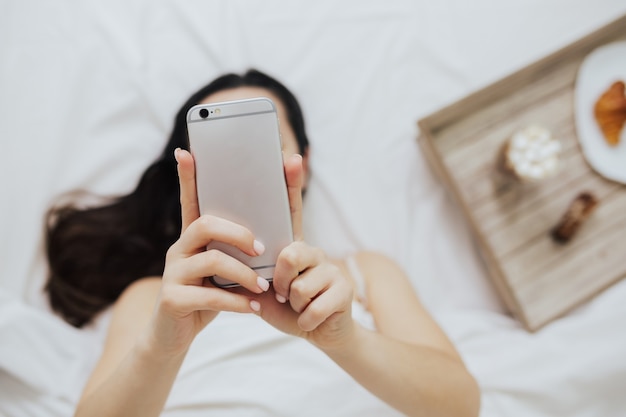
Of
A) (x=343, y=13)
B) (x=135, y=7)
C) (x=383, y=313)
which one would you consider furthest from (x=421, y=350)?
(x=135, y=7)

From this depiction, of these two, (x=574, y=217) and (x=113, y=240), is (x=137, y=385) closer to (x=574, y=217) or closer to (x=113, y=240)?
(x=113, y=240)

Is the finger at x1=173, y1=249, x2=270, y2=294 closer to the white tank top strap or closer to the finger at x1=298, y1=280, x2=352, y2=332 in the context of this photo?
the finger at x1=298, y1=280, x2=352, y2=332

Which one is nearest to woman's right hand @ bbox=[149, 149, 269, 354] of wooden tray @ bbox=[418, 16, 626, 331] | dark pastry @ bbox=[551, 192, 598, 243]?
wooden tray @ bbox=[418, 16, 626, 331]

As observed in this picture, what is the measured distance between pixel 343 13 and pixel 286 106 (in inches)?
10.8

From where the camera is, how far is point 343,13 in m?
0.97

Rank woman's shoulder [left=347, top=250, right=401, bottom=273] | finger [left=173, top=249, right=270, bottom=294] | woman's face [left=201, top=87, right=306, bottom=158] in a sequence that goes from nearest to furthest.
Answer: finger [left=173, top=249, right=270, bottom=294] → woman's face [left=201, top=87, right=306, bottom=158] → woman's shoulder [left=347, top=250, right=401, bottom=273]

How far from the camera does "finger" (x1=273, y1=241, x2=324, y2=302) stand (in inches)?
17.8

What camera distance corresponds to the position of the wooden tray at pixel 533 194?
867 millimetres

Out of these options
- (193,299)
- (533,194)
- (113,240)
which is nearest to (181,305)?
(193,299)

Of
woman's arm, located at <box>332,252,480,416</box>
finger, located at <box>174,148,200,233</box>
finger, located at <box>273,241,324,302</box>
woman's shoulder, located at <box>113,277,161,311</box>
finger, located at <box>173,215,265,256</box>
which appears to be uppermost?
finger, located at <box>174,148,200,233</box>

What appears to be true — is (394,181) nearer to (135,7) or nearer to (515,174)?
(515,174)

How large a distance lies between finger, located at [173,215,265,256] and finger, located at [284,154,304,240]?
62mm

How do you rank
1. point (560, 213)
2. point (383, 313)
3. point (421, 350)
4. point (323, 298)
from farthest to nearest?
point (560, 213), point (383, 313), point (421, 350), point (323, 298)

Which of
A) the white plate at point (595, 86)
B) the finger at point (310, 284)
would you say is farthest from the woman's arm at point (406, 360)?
the white plate at point (595, 86)
